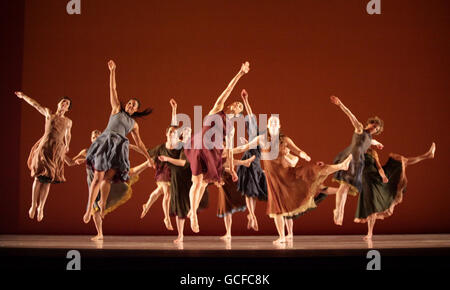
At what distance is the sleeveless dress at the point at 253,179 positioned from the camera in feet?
19.4

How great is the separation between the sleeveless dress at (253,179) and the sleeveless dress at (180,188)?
23.2 inches

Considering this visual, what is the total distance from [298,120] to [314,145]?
45cm

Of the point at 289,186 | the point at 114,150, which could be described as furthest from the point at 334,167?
the point at 114,150

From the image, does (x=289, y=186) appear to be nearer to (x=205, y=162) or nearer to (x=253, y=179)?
(x=253, y=179)

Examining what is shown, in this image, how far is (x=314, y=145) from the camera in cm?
789

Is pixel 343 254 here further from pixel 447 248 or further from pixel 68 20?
pixel 68 20

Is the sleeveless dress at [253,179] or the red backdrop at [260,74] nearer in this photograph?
the sleeveless dress at [253,179]

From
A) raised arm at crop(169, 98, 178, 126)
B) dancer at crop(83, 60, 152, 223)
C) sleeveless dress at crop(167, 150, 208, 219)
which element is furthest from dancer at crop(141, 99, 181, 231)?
dancer at crop(83, 60, 152, 223)

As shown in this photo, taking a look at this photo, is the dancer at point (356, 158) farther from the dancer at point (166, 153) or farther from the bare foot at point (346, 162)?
the dancer at point (166, 153)

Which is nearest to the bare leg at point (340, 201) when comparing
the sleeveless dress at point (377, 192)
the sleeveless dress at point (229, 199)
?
the sleeveless dress at point (377, 192)

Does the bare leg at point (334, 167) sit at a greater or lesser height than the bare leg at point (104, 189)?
greater

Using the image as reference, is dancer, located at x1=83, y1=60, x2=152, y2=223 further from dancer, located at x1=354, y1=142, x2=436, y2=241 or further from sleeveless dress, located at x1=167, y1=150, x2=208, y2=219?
dancer, located at x1=354, y1=142, x2=436, y2=241

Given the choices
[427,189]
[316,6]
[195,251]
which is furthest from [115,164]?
[427,189]

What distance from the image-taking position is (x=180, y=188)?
5.82 metres
